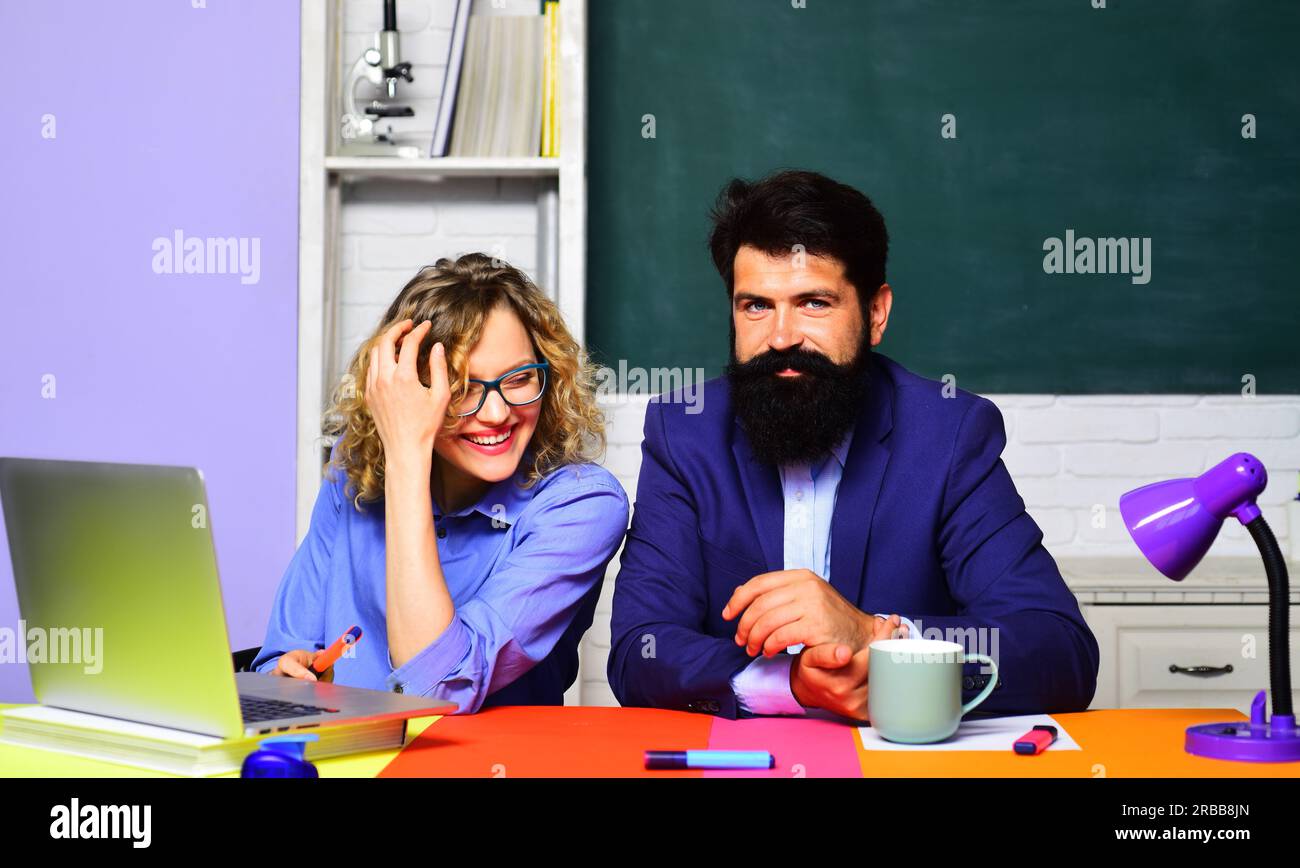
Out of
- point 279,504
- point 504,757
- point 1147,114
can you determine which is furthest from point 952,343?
point 504,757

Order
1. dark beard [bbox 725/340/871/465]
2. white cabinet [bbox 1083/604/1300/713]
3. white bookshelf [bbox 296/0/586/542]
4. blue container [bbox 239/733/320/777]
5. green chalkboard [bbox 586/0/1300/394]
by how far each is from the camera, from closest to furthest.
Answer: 1. blue container [bbox 239/733/320/777]
2. dark beard [bbox 725/340/871/465]
3. white cabinet [bbox 1083/604/1300/713]
4. white bookshelf [bbox 296/0/586/542]
5. green chalkboard [bbox 586/0/1300/394]

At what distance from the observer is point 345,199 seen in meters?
3.04

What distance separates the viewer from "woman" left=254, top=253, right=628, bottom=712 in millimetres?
1541

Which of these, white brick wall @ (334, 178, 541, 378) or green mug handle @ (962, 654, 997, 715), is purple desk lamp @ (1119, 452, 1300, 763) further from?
white brick wall @ (334, 178, 541, 378)

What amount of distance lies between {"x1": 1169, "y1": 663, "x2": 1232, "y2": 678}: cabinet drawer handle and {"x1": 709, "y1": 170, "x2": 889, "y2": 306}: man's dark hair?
1.12 m

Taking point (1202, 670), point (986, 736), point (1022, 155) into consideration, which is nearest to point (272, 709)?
point (986, 736)

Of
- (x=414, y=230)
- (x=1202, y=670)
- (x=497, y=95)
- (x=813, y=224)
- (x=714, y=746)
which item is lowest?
(x=1202, y=670)

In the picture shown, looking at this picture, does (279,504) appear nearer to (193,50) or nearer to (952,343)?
(193,50)

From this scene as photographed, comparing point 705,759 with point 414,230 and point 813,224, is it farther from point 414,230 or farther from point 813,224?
point 414,230

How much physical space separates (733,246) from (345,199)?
1385 millimetres

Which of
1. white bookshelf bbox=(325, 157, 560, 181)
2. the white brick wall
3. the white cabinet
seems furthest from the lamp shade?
the white brick wall

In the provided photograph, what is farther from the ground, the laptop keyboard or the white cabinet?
the laptop keyboard

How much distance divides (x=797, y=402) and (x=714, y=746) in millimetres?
672

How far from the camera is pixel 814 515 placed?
1.86 m
